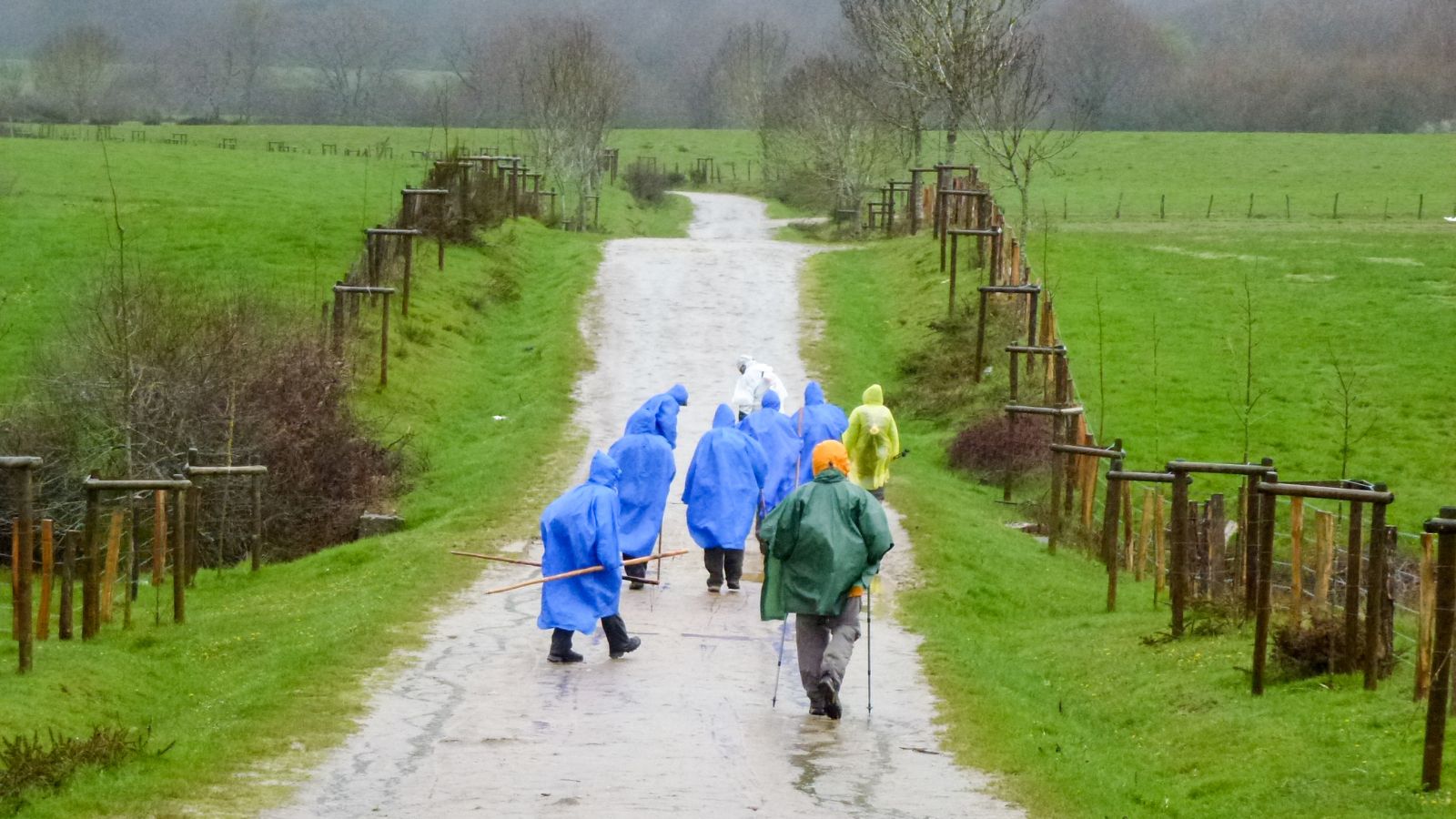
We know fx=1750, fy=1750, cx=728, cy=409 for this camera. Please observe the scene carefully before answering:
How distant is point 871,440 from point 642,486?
12.6 ft

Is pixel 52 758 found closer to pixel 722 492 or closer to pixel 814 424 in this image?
pixel 722 492

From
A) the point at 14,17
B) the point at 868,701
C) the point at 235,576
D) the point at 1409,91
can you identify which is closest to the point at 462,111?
the point at 1409,91

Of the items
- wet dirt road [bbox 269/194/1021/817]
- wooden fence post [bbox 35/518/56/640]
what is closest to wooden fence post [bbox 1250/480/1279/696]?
wet dirt road [bbox 269/194/1021/817]

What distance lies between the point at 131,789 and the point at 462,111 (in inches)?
3789

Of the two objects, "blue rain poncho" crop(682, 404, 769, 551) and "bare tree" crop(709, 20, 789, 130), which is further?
"bare tree" crop(709, 20, 789, 130)

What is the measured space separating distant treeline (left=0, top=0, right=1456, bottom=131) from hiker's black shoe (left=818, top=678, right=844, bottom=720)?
175 ft

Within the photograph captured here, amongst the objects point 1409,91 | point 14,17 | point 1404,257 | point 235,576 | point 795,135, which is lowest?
point 235,576

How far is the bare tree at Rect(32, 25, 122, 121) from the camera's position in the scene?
109m

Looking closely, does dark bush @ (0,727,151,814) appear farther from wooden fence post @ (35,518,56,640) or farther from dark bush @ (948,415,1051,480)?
dark bush @ (948,415,1051,480)

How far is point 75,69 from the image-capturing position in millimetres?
112000

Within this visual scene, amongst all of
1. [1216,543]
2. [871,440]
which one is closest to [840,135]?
[871,440]

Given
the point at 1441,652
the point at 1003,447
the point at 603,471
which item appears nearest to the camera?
the point at 1441,652

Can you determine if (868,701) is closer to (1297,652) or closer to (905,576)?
(1297,652)

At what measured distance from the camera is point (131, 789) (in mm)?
9672
